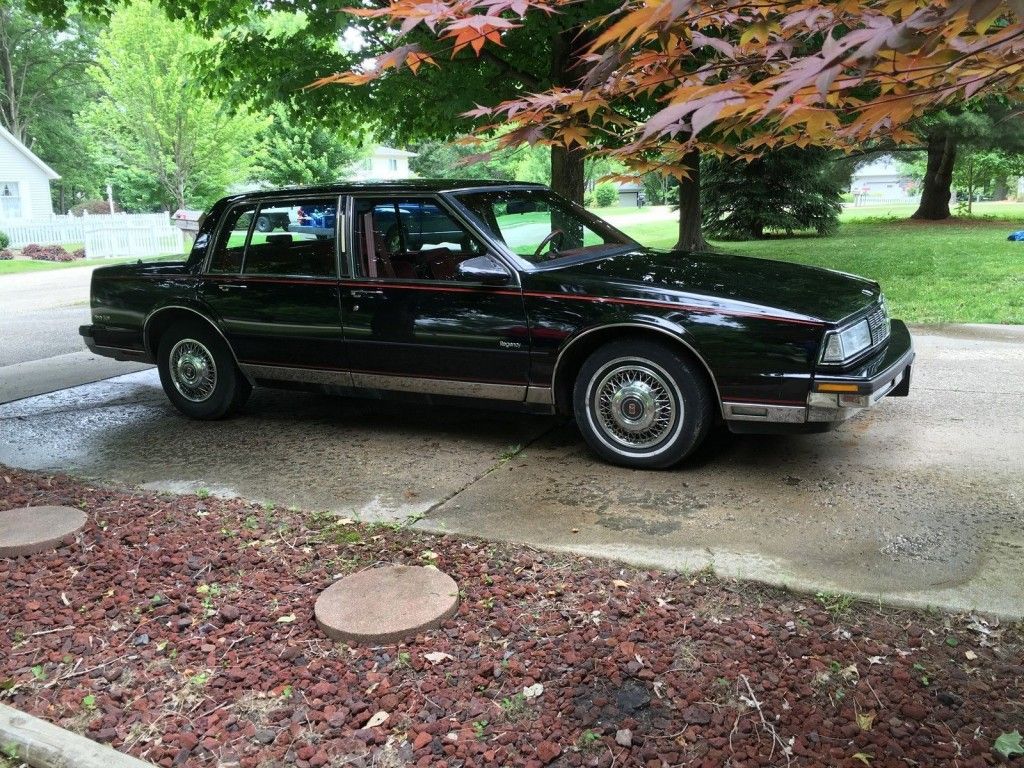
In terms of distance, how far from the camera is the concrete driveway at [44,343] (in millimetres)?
8070

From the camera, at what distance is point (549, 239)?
5.61 metres

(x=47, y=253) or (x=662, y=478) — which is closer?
(x=662, y=478)

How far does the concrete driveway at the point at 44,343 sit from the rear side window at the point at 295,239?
2.92 metres

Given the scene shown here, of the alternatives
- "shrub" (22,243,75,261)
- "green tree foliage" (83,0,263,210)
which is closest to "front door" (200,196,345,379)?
"green tree foliage" (83,0,263,210)

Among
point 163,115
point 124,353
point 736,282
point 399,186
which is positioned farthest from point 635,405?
point 163,115

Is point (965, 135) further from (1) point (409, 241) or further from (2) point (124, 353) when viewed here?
(2) point (124, 353)

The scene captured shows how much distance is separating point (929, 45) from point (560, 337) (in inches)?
121

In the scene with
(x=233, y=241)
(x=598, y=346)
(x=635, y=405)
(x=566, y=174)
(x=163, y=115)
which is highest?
(x=163, y=115)

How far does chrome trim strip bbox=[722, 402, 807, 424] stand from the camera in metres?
4.49

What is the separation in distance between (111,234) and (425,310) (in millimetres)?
26295

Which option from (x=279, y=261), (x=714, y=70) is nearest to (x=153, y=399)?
(x=279, y=261)

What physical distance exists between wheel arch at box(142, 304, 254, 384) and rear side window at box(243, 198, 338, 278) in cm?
50

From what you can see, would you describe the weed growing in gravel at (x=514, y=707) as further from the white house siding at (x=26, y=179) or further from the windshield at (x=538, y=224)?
the white house siding at (x=26, y=179)

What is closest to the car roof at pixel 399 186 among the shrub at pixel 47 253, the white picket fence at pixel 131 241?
the shrub at pixel 47 253
